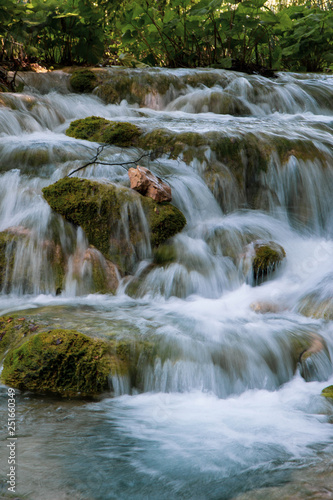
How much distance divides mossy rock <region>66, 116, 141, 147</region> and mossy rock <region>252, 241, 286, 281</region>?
2594mm

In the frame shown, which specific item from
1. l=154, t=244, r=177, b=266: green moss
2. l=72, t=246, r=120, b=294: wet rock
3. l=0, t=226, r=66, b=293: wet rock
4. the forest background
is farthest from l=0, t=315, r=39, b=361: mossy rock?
the forest background

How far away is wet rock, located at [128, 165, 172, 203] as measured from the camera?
5.30 metres

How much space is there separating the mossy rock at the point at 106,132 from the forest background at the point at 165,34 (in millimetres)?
2727

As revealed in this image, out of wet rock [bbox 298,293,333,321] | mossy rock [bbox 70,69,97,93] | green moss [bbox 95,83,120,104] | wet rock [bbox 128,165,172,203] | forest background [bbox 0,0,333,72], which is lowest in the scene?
wet rock [bbox 298,293,333,321]

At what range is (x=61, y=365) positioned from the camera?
333 cm

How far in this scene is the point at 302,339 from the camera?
3812mm

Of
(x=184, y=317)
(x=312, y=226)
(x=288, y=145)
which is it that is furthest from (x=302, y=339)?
(x=288, y=145)

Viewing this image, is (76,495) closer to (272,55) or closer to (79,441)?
(79,441)

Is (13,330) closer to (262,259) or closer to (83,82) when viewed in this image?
(262,259)

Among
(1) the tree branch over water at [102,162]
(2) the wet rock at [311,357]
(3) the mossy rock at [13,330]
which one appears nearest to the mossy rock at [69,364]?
(3) the mossy rock at [13,330]

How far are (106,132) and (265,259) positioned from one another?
307 cm

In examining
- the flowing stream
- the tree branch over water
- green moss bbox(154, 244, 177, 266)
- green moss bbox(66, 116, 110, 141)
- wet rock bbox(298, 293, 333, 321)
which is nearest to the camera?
the flowing stream

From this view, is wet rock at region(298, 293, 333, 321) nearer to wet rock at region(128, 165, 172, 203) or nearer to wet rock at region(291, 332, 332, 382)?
wet rock at region(291, 332, 332, 382)

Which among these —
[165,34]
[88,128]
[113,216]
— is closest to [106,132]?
[88,128]
